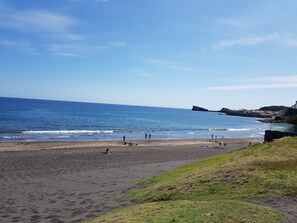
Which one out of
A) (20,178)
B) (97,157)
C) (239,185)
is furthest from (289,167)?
(97,157)

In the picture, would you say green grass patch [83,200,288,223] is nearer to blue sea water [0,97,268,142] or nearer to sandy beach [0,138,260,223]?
sandy beach [0,138,260,223]

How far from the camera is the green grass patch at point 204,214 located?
8.26 m

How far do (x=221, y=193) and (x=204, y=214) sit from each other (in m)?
3.53

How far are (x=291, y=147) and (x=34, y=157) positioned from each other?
2200 cm

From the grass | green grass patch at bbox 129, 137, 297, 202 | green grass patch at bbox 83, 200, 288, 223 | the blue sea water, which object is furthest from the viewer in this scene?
the blue sea water

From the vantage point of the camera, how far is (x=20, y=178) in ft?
66.8

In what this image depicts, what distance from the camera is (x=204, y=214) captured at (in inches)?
336

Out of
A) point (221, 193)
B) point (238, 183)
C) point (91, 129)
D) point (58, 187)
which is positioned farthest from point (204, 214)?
point (91, 129)

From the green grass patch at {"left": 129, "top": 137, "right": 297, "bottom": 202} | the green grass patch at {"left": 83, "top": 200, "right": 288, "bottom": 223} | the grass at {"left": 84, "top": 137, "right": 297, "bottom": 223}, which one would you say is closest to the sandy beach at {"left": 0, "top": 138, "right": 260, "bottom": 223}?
the grass at {"left": 84, "top": 137, "right": 297, "bottom": 223}

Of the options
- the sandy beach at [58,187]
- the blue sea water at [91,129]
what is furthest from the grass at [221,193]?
the blue sea water at [91,129]

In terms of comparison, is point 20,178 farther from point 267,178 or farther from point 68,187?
point 267,178

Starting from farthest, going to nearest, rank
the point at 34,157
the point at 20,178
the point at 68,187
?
the point at 34,157, the point at 20,178, the point at 68,187

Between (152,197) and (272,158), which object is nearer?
(152,197)

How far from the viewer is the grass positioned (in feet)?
28.4
